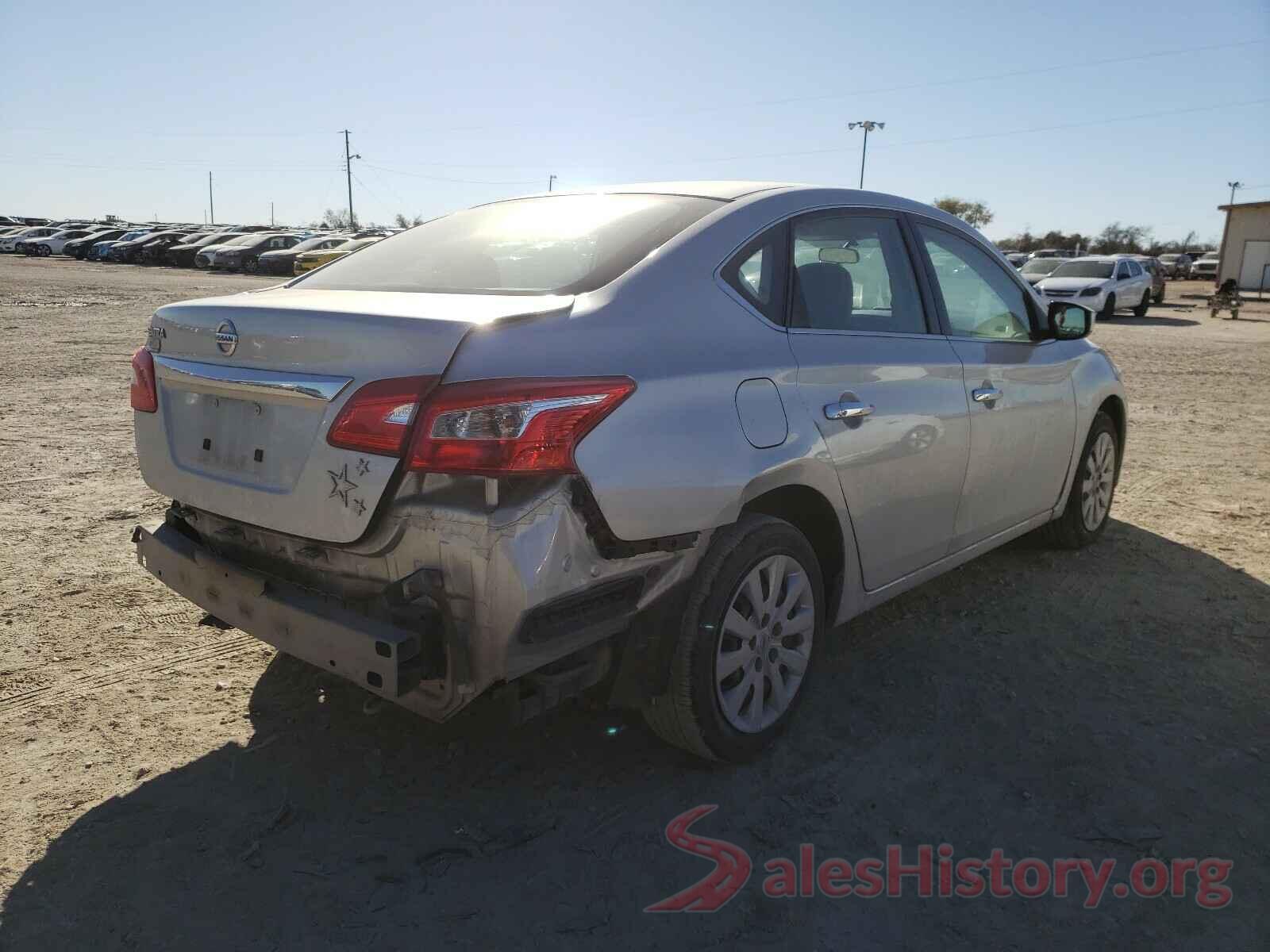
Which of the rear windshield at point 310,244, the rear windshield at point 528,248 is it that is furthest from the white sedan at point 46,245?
the rear windshield at point 528,248

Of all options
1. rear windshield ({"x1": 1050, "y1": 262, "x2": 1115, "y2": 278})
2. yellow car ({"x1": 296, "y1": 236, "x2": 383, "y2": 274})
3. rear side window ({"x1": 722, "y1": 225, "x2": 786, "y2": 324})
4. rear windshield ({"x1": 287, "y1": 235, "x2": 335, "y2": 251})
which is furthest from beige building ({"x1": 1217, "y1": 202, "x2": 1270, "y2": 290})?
rear side window ({"x1": 722, "y1": 225, "x2": 786, "y2": 324})

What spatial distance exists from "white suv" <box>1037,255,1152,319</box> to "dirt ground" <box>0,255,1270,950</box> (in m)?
20.5

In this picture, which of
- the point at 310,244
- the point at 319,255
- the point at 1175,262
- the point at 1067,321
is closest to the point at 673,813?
the point at 1067,321

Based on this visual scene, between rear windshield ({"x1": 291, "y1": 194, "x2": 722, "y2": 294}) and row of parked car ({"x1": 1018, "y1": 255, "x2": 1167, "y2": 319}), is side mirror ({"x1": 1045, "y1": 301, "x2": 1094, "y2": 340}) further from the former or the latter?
row of parked car ({"x1": 1018, "y1": 255, "x2": 1167, "y2": 319})

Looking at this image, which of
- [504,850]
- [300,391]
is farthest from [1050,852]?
[300,391]

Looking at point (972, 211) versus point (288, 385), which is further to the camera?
point (972, 211)

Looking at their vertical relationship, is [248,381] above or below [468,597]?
above

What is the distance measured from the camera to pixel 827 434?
2.98 metres

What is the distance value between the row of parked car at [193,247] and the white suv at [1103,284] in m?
20.5

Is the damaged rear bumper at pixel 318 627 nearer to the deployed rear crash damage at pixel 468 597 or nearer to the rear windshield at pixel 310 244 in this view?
the deployed rear crash damage at pixel 468 597

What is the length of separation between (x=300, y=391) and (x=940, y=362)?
2.29 meters

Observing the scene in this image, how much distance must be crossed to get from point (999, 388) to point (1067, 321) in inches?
34.6

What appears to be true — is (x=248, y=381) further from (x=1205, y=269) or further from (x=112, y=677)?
(x=1205, y=269)

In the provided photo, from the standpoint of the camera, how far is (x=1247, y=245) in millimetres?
41719
